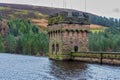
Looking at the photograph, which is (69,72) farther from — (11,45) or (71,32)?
(11,45)

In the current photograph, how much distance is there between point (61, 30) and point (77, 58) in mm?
6544

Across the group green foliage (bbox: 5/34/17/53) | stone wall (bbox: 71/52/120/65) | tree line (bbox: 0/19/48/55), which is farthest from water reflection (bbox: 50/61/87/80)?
green foliage (bbox: 5/34/17/53)

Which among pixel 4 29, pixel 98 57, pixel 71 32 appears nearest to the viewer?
pixel 98 57

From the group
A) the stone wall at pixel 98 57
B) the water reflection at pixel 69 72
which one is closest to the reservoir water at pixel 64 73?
the water reflection at pixel 69 72

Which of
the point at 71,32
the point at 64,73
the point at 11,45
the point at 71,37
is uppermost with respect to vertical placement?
the point at 71,32

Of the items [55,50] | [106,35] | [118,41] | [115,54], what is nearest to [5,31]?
[106,35]

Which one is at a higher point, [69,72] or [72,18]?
[72,18]

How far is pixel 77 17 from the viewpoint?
71.4m

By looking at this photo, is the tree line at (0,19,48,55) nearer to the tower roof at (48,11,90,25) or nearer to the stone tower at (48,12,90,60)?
the stone tower at (48,12,90,60)

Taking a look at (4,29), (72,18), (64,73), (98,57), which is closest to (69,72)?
(64,73)

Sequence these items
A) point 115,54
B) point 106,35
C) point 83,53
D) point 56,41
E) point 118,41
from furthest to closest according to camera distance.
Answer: point 106,35
point 118,41
point 56,41
point 83,53
point 115,54

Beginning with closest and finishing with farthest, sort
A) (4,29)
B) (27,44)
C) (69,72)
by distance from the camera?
1. (69,72)
2. (27,44)
3. (4,29)

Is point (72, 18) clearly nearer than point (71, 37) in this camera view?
Yes

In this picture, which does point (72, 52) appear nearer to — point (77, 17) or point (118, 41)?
point (77, 17)
